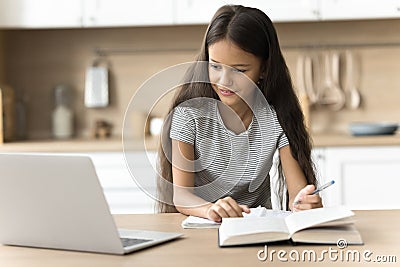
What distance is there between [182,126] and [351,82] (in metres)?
2.15

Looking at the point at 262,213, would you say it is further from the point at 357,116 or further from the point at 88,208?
the point at 357,116

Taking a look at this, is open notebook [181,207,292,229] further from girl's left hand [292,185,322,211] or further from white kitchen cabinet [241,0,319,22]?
white kitchen cabinet [241,0,319,22]

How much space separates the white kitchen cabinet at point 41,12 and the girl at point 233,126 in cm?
177

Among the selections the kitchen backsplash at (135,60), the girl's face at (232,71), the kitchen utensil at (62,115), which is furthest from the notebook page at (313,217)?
the kitchen utensil at (62,115)

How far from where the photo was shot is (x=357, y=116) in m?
4.02

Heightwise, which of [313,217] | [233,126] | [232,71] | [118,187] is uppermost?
[232,71]

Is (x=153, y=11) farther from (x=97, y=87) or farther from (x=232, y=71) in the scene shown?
(x=232, y=71)

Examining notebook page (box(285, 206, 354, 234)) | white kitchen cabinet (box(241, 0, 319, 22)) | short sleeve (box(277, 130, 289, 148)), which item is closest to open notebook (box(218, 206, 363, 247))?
notebook page (box(285, 206, 354, 234))

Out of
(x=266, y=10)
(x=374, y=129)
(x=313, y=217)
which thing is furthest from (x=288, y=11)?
(x=313, y=217)

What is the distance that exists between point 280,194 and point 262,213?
0.40 metres

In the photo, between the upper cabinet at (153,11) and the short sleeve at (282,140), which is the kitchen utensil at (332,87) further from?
the short sleeve at (282,140)

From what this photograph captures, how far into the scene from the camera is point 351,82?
13.0ft

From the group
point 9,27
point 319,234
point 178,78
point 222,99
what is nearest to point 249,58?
point 222,99

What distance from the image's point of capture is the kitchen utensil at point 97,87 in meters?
3.99
